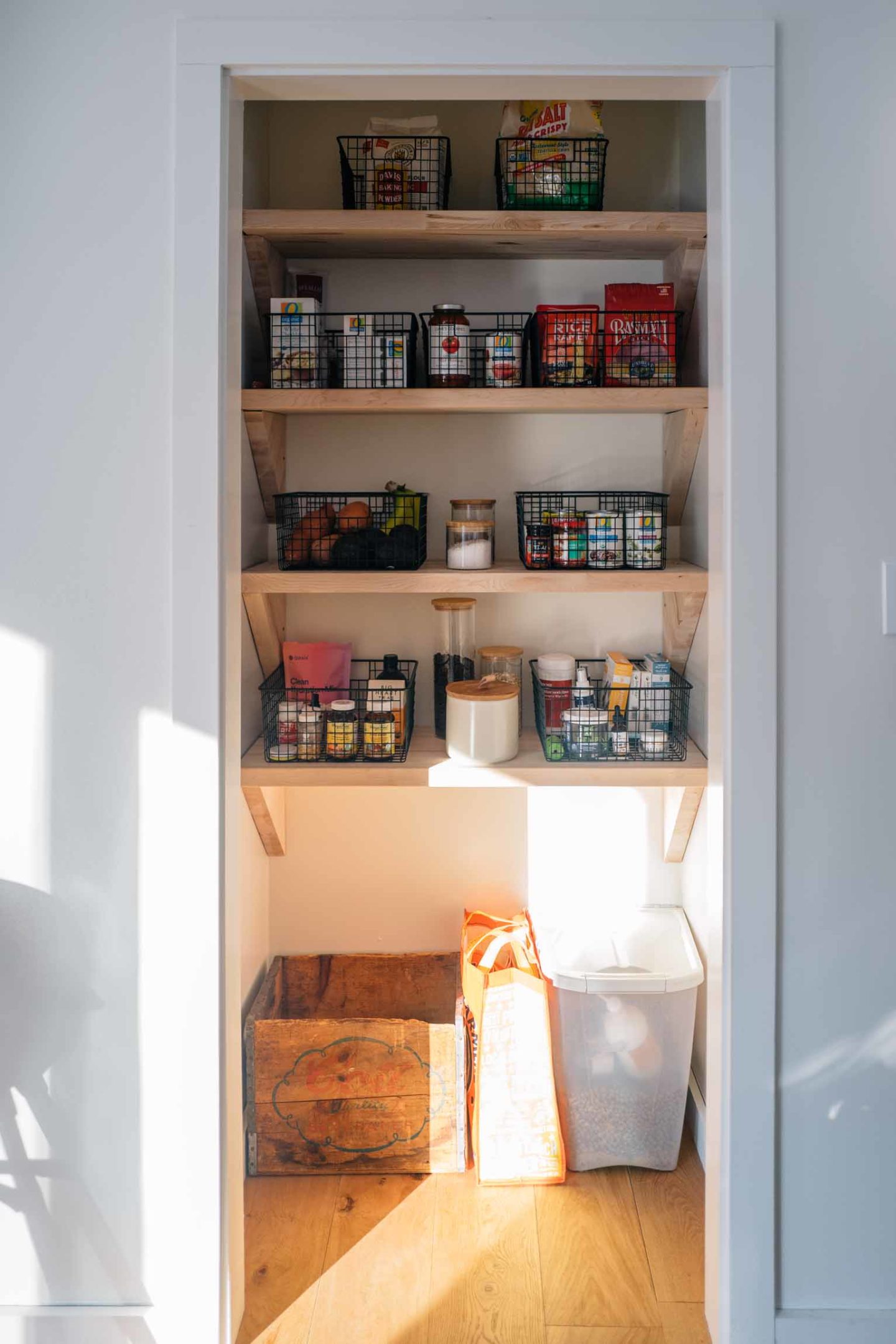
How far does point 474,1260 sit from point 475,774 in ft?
3.00

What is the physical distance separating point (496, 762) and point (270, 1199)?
3.38 feet

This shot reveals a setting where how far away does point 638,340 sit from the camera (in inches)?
79.4

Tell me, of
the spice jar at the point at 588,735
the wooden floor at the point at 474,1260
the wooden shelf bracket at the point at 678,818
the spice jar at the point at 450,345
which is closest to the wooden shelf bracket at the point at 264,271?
the spice jar at the point at 450,345

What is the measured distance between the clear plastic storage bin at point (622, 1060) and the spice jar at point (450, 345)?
48.1 inches

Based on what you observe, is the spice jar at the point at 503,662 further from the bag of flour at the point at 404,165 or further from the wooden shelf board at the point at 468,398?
the bag of flour at the point at 404,165

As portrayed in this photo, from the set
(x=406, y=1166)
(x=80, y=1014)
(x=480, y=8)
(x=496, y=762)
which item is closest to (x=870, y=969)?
(x=496, y=762)

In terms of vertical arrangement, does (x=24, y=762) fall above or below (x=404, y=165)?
below

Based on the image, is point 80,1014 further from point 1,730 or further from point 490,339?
point 490,339

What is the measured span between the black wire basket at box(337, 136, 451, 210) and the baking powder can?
0.98ft

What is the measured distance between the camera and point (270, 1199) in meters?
2.21

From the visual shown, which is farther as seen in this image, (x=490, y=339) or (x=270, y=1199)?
(x=270, y=1199)

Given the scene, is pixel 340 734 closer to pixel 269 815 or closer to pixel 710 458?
pixel 269 815

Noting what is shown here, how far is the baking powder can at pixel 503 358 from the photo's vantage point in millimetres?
2010

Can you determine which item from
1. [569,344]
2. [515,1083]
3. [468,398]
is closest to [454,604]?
[468,398]
